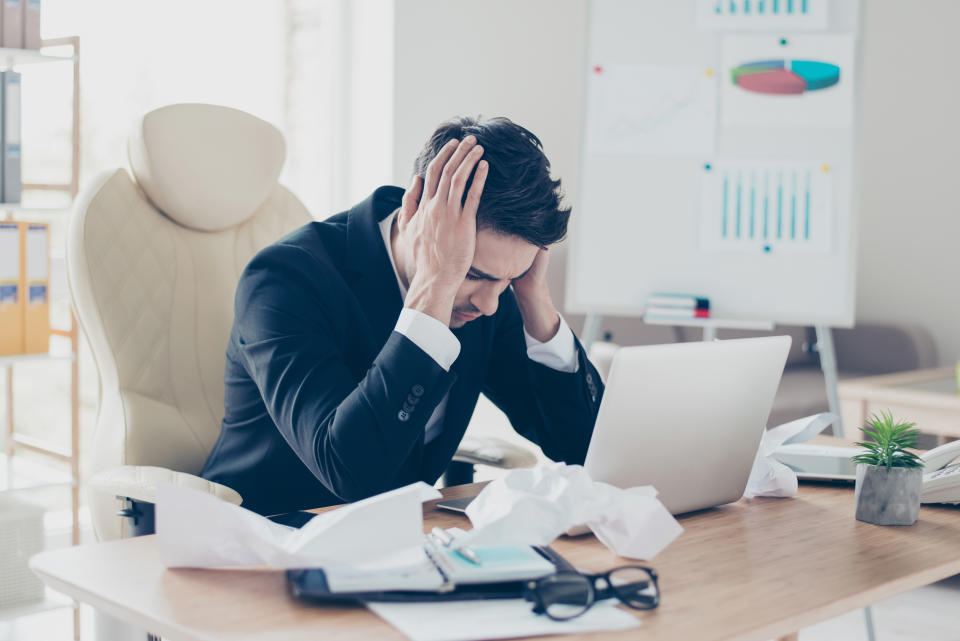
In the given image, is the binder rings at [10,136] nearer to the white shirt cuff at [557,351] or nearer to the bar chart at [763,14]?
the white shirt cuff at [557,351]

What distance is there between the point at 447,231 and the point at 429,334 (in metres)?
0.15

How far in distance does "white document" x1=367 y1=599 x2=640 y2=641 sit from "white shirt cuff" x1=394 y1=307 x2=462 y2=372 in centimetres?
44

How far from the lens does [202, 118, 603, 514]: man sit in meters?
1.22

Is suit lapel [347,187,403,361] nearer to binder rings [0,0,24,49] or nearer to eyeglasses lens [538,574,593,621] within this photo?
eyeglasses lens [538,574,593,621]

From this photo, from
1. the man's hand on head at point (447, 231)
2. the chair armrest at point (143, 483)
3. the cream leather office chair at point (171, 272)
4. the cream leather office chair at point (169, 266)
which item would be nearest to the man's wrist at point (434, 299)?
the man's hand on head at point (447, 231)

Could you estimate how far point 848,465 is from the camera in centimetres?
143

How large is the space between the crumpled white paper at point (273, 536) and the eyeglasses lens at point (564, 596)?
0.41ft

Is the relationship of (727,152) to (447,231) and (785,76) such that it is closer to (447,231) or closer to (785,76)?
(785,76)

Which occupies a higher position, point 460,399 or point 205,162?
point 205,162

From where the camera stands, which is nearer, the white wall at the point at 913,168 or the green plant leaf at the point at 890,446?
the green plant leaf at the point at 890,446

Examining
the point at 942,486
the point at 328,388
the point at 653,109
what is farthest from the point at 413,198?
the point at 653,109

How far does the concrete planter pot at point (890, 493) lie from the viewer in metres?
1.17

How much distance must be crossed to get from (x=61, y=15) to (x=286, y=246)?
2.02 metres

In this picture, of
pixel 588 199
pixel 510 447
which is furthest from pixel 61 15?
pixel 510 447
